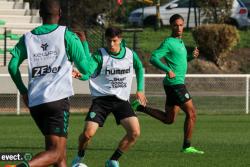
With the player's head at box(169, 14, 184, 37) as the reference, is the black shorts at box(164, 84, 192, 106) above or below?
below

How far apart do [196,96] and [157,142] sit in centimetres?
1267

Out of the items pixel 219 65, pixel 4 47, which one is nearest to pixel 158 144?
pixel 4 47

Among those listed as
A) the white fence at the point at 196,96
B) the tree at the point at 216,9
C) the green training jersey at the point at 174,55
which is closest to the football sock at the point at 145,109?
the green training jersey at the point at 174,55

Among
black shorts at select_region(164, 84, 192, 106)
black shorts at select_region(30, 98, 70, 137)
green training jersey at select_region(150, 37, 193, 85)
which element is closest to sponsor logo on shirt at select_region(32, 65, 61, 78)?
black shorts at select_region(30, 98, 70, 137)

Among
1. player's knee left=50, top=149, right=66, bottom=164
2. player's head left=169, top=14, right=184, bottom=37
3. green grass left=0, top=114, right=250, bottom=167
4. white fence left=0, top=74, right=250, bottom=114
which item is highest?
player's head left=169, top=14, right=184, bottom=37

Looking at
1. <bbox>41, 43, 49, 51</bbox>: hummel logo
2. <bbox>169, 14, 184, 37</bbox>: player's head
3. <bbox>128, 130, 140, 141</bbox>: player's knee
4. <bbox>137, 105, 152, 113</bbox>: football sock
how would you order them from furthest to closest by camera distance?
<bbox>137, 105, 152, 113</bbox>: football sock → <bbox>169, 14, 184, 37</bbox>: player's head → <bbox>128, 130, 140, 141</bbox>: player's knee → <bbox>41, 43, 49, 51</bbox>: hummel logo

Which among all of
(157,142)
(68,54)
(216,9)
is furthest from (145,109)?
(216,9)

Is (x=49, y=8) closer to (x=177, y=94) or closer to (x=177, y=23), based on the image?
(x=177, y=23)

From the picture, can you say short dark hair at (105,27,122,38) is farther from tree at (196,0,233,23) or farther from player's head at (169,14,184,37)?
tree at (196,0,233,23)

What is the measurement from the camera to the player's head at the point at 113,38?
44.7ft

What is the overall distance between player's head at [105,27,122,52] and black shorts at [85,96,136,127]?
2.45 ft

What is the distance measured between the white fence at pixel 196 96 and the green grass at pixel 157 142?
212 centimetres

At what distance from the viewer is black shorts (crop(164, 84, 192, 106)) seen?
54.1ft

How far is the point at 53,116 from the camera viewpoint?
33.4ft
